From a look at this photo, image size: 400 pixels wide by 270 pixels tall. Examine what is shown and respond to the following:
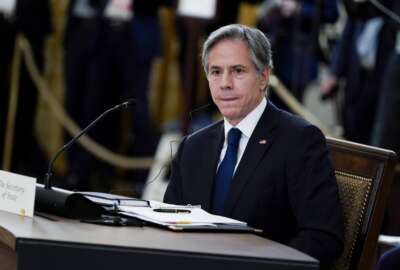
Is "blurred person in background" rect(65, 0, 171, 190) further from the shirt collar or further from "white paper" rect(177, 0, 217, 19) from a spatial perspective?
the shirt collar

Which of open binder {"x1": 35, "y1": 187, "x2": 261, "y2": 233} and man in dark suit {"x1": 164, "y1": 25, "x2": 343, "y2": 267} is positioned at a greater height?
man in dark suit {"x1": 164, "y1": 25, "x2": 343, "y2": 267}

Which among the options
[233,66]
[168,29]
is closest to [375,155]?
[233,66]

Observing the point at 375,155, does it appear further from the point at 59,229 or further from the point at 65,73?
the point at 65,73

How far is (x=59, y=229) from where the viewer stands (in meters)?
2.85

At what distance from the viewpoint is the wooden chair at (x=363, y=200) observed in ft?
11.0

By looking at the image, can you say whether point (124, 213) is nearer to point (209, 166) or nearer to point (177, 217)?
point (177, 217)

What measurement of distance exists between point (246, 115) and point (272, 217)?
39cm

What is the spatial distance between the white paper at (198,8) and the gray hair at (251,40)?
3773 millimetres

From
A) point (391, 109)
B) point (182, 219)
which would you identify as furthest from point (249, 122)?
point (391, 109)

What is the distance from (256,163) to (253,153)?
0.14ft

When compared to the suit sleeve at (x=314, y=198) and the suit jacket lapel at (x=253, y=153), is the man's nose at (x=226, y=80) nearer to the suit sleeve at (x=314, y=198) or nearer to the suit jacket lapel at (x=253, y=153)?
the suit jacket lapel at (x=253, y=153)

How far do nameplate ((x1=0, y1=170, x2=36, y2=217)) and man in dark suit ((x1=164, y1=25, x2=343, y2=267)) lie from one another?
700mm

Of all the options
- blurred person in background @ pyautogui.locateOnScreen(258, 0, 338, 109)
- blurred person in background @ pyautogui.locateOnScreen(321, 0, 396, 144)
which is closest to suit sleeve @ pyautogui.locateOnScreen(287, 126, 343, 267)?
blurred person in background @ pyautogui.locateOnScreen(321, 0, 396, 144)

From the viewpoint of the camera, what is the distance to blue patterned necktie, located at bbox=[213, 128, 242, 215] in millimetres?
3582
